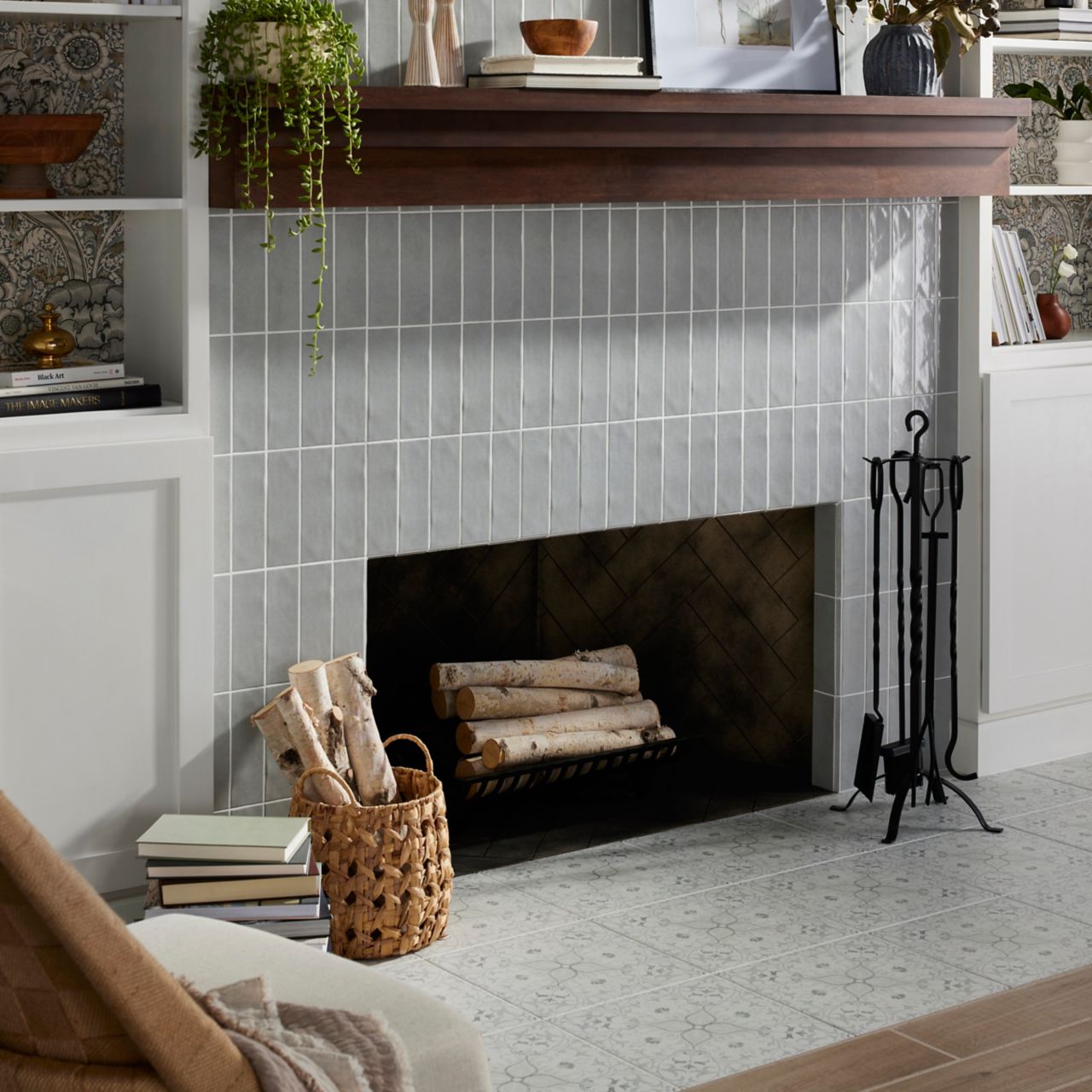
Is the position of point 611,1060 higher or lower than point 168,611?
lower

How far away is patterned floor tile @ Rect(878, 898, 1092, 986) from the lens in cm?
333

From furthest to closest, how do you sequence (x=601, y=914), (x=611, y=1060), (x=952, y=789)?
(x=952, y=789)
(x=601, y=914)
(x=611, y=1060)

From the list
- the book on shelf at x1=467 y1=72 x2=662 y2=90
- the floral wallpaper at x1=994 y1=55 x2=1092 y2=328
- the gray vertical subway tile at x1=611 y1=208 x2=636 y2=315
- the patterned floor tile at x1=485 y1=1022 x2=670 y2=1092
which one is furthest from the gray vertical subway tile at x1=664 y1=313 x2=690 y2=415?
the patterned floor tile at x1=485 y1=1022 x2=670 y2=1092

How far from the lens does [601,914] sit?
11.8 ft

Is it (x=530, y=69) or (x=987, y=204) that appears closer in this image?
(x=530, y=69)

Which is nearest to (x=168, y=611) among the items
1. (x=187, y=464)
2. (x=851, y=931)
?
(x=187, y=464)

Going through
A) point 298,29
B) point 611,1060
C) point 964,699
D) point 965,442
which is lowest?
point 611,1060

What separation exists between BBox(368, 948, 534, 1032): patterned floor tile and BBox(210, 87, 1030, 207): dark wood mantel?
4.75 ft

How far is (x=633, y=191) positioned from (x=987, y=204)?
1.17m

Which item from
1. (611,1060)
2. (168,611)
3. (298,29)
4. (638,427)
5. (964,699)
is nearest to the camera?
(611,1060)

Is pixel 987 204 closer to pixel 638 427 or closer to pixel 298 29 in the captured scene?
pixel 638 427

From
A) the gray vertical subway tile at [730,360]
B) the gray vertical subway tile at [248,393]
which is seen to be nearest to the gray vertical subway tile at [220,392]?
the gray vertical subway tile at [248,393]

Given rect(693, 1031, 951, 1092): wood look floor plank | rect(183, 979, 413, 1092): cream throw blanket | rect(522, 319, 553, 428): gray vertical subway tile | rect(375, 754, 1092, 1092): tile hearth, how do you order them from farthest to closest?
rect(522, 319, 553, 428): gray vertical subway tile < rect(375, 754, 1092, 1092): tile hearth < rect(693, 1031, 951, 1092): wood look floor plank < rect(183, 979, 413, 1092): cream throw blanket

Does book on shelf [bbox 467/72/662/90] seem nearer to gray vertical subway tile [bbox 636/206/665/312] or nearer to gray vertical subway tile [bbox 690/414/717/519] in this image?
gray vertical subway tile [bbox 636/206/665/312]
